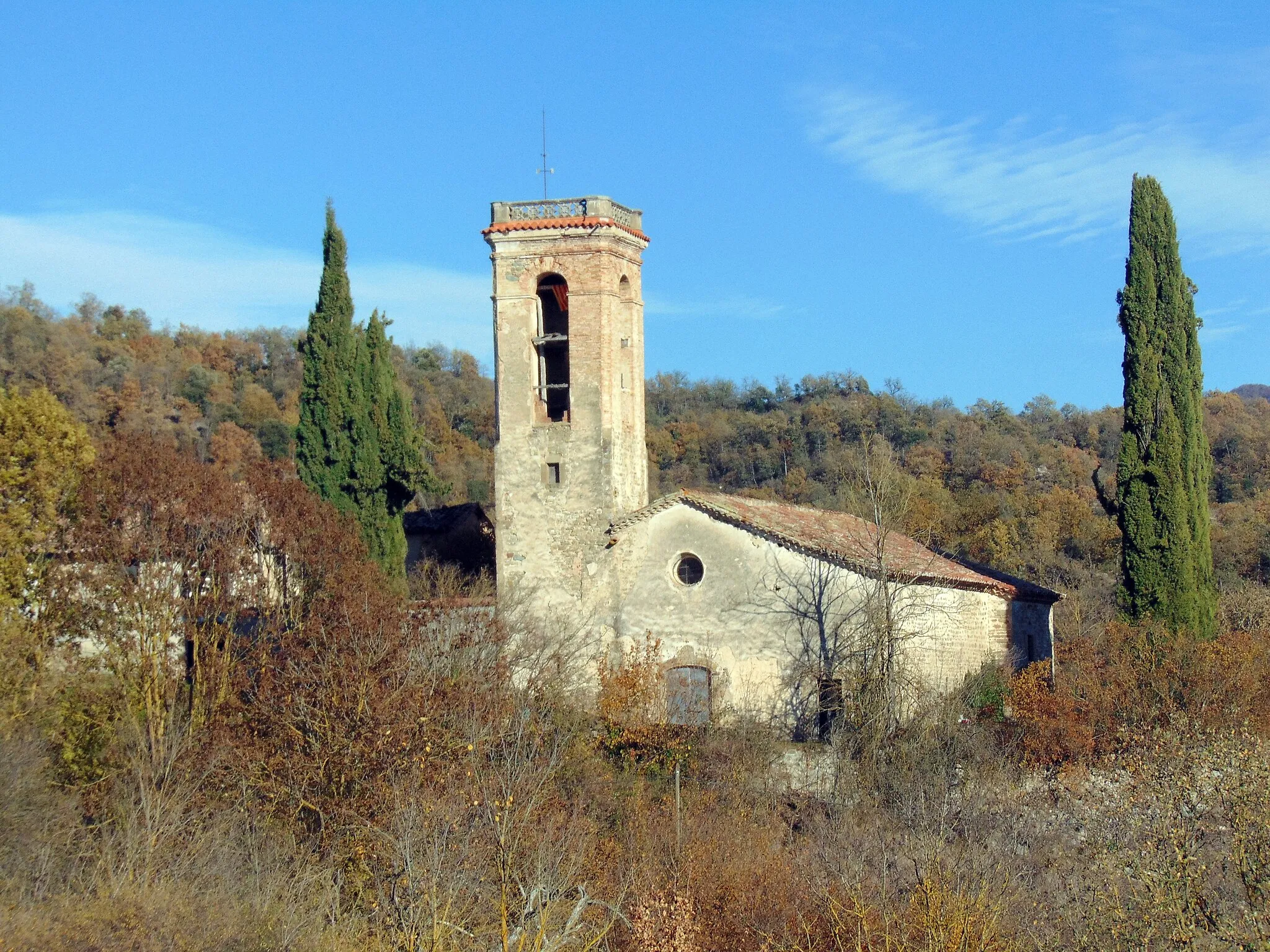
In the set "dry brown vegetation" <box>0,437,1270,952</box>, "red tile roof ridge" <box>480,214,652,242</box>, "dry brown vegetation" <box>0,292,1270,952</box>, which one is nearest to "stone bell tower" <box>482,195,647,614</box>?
"red tile roof ridge" <box>480,214,652,242</box>

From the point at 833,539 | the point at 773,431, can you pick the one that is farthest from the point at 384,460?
the point at 773,431

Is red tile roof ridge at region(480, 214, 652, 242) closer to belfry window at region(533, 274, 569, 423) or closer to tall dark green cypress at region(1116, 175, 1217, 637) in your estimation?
belfry window at region(533, 274, 569, 423)

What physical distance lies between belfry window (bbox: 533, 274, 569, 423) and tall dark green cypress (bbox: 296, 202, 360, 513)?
3.71m

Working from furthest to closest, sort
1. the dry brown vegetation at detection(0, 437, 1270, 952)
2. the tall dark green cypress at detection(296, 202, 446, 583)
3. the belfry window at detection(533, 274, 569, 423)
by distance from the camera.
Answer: the tall dark green cypress at detection(296, 202, 446, 583), the belfry window at detection(533, 274, 569, 423), the dry brown vegetation at detection(0, 437, 1270, 952)

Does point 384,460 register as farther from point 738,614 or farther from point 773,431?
point 773,431

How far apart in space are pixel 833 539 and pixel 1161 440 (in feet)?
→ 18.2

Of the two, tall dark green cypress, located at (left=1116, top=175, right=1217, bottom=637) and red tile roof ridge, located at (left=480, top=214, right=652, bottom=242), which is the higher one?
red tile roof ridge, located at (left=480, top=214, right=652, bottom=242)

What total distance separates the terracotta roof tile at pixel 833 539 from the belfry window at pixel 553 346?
3.03 metres

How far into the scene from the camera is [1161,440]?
22609mm

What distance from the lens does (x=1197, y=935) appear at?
10320 mm

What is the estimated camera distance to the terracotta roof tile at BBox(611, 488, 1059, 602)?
23.1m

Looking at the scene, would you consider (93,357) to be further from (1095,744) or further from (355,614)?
(1095,744)

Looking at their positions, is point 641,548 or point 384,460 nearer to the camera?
point 641,548

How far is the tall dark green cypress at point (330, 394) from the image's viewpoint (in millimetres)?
26359
